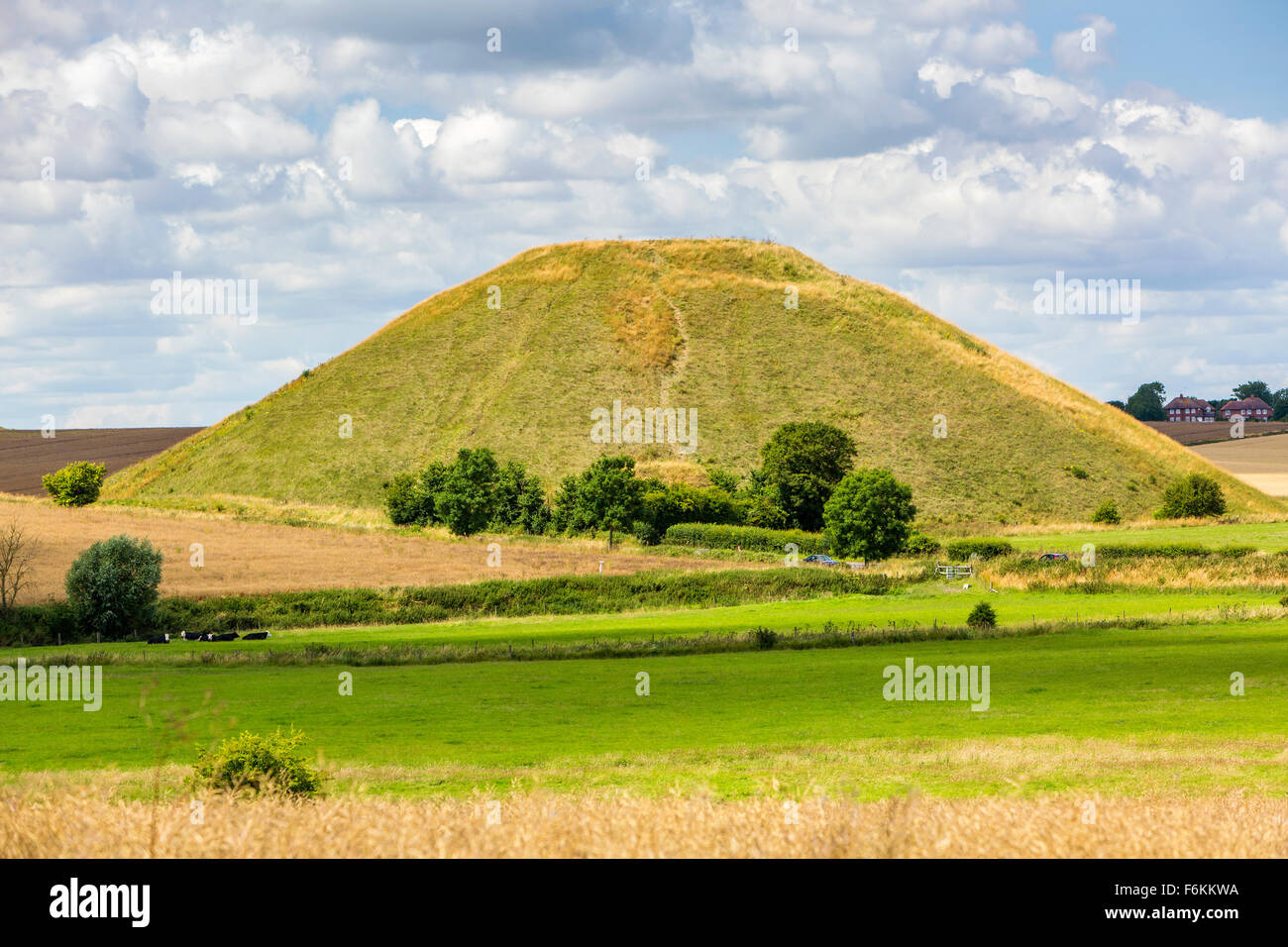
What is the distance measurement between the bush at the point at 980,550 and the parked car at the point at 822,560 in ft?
29.5

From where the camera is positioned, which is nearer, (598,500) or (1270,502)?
(598,500)

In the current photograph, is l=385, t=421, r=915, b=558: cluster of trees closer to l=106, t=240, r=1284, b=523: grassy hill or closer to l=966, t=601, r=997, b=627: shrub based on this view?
l=106, t=240, r=1284, b=523: grassy hill

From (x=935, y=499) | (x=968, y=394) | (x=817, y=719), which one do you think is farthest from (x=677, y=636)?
(x=968, y=394)

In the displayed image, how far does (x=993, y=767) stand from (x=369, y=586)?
54.5m

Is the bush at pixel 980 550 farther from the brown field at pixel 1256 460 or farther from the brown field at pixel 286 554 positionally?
the brown field at pixel 1256 460

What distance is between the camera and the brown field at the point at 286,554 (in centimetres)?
7650

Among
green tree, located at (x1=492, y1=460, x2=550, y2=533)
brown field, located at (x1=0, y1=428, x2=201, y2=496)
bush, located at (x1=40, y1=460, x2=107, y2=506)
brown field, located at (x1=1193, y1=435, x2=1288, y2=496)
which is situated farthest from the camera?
brown field, located at (x1=0, y1=428, x2=201, y2=496)

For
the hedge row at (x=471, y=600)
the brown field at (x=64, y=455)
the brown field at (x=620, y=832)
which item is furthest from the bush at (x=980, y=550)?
the brown field at (x=64, y=455)

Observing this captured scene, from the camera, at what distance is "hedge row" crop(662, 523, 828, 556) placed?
93.2 metres

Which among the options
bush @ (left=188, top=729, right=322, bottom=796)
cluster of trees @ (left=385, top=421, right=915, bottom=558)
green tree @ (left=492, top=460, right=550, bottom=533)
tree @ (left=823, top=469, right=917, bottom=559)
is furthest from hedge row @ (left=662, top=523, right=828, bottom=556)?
bush @ (left=188, top=729, right=322, bottom=796)

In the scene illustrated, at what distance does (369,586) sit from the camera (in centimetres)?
7400

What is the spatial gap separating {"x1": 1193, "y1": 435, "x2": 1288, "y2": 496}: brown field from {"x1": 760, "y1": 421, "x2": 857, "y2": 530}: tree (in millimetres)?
66229

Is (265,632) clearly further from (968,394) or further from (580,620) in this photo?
(968,394)

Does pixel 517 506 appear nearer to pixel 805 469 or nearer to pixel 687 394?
pixel 805 469
